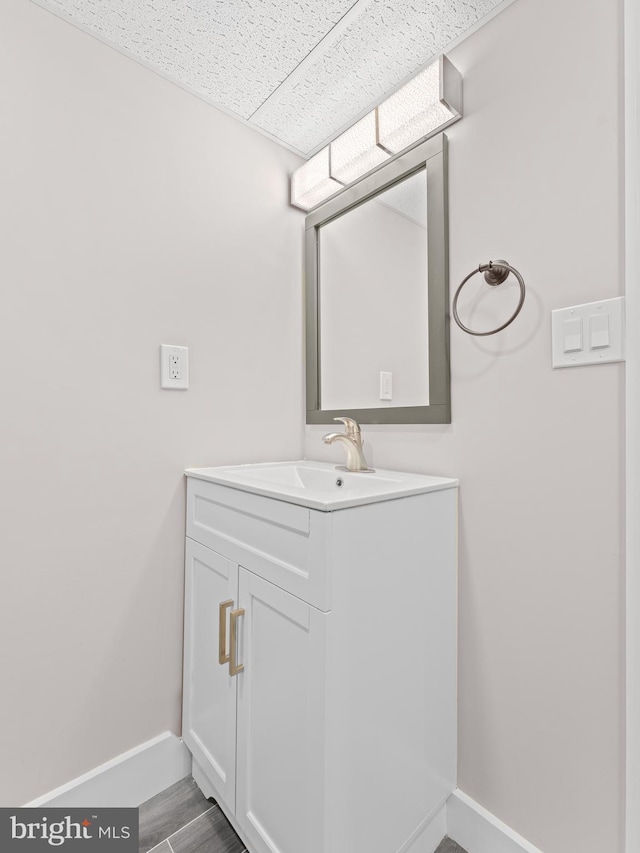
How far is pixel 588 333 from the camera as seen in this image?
0.90m

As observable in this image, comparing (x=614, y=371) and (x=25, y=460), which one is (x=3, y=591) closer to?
(x=25, y=460)

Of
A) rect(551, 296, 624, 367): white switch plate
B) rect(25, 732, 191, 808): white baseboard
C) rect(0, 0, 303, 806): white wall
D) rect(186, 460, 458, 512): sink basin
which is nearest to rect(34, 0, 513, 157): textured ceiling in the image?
rect(0, 0, 303, 806): white wall

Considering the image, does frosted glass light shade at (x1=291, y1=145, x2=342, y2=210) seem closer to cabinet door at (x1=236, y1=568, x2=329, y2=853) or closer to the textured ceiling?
the textured ceiling

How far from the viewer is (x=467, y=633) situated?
1.11 meters

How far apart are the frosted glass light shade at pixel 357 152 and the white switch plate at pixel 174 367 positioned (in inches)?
31.7

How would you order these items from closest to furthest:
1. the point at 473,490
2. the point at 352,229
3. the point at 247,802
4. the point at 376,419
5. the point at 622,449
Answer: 1. the point at 622,449
2. the point at 247,802
3. the point at 473,490
4. the point at 376,419
5. the point at 352,229

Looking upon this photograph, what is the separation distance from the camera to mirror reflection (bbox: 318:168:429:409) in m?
1.27

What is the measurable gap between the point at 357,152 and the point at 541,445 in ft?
3.56

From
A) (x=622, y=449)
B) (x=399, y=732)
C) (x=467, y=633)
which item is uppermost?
(x=622, y=449)

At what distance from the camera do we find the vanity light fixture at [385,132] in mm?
1126

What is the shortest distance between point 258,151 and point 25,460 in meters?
1.26

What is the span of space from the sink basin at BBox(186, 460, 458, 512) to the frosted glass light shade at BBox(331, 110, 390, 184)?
0.98 metres

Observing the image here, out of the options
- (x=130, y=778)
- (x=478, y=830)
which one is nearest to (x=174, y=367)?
(x=130, y=778)

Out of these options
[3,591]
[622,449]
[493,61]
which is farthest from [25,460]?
[493,61]
